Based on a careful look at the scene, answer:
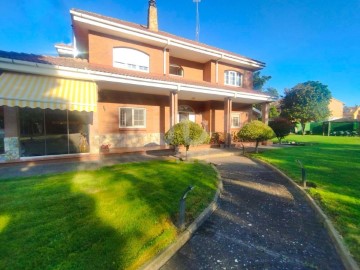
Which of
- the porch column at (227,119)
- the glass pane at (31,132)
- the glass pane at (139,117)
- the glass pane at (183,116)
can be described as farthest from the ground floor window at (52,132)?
the porch column at (227,119)

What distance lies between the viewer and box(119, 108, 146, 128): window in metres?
16.9

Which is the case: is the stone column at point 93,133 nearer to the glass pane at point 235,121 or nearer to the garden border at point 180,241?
the garden border at point 180,241

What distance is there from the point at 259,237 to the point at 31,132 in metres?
13.1

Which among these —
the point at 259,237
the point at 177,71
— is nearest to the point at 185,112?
the point at 177,71

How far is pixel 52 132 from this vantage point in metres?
12.3

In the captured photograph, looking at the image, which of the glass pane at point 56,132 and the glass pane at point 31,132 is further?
the glass pane at point 56,132

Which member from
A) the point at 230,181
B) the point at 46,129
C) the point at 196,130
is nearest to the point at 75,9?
the point at 46,129

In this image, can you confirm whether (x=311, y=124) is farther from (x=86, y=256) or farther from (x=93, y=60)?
(x=86, y=256)

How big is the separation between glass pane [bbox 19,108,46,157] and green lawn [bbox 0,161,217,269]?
13.7ft

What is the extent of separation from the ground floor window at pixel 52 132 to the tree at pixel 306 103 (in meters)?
46.2

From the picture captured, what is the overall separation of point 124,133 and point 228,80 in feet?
43.7

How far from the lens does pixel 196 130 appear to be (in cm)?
1189

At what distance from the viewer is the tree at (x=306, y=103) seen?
46000 millimetres

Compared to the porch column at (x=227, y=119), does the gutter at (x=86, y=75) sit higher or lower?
higher
